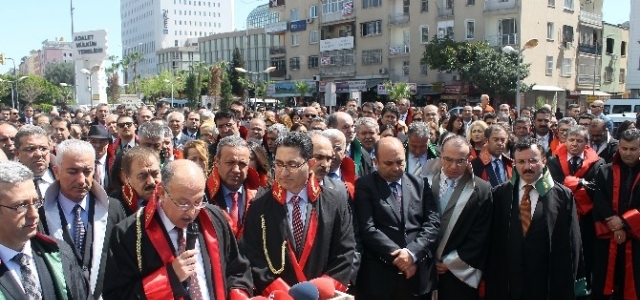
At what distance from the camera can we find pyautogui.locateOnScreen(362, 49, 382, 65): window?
4466 centimetres

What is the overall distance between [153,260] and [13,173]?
2.66 ft

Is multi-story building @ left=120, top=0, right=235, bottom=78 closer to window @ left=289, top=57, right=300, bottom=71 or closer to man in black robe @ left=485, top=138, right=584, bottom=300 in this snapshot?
window @ left=289, top=57, right=300, bottom=71

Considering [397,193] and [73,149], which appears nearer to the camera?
[73,149]

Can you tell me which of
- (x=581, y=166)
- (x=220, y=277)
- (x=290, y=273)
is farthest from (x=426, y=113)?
(x=220, y=277)

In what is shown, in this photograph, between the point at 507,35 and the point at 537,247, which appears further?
the point at 507,35

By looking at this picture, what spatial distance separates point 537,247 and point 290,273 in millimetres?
2314

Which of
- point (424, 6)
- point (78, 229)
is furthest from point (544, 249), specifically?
point (424, 6)

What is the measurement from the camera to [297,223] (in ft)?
12.7

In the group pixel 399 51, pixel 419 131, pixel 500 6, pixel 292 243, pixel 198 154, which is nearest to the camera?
pixel 292 243

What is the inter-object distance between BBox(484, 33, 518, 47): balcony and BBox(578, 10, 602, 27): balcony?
24.4 feet

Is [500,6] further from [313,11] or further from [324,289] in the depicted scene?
[324,289]

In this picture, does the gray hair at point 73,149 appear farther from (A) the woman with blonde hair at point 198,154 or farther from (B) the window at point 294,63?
(B) the window at point 294,63

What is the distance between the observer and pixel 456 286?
486cm

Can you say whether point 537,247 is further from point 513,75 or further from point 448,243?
point 513,75
